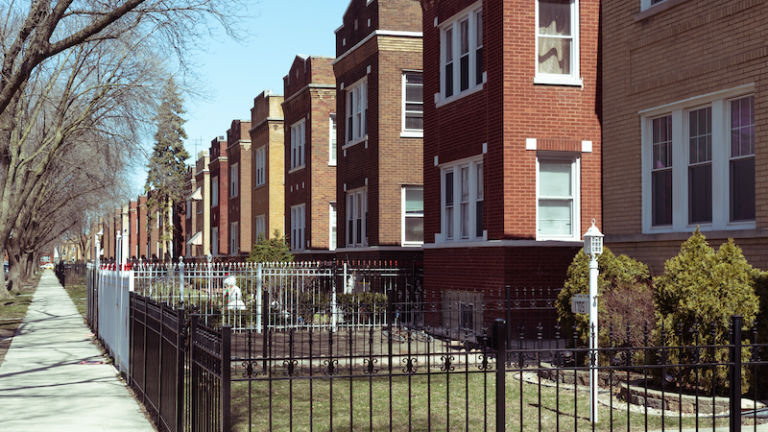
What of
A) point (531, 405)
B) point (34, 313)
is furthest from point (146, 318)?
point (34, 313)

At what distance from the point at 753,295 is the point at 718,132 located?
377 cm

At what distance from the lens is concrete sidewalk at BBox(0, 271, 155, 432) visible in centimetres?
1059

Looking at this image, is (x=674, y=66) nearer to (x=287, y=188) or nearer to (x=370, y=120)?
(x=370, y=120)

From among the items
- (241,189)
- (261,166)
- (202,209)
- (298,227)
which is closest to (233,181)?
(241,189)

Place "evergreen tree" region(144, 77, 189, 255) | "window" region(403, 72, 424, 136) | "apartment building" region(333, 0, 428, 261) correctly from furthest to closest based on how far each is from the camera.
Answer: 1. "evergreen tree" region(144, 77, 189, 255)
2. "window" region(403, 72, 424, 136)
3. "apartment building" region(333, 0, 428, 261)

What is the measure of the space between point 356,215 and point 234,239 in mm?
21227

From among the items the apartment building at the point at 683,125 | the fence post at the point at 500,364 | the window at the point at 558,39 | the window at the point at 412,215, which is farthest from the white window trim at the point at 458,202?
the fence post at the point at 500,364

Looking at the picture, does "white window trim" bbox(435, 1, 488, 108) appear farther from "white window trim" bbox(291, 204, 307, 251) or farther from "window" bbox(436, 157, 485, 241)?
"white window trim" bbox(291, 204, 307, 251)

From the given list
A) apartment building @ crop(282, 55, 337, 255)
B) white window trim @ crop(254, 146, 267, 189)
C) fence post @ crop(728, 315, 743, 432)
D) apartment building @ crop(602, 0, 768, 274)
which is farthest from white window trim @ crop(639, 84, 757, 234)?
white window trim @ crop(254, 146, 267, 189)

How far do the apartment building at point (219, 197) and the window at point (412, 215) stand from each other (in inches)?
1032

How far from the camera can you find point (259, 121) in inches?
1683

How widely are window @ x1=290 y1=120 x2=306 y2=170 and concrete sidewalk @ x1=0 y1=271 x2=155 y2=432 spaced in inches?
583

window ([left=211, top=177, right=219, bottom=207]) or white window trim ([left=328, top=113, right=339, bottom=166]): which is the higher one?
white window trim ([left=328, top=113, right=339, bottom=166])

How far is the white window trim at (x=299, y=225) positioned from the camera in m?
35.0
